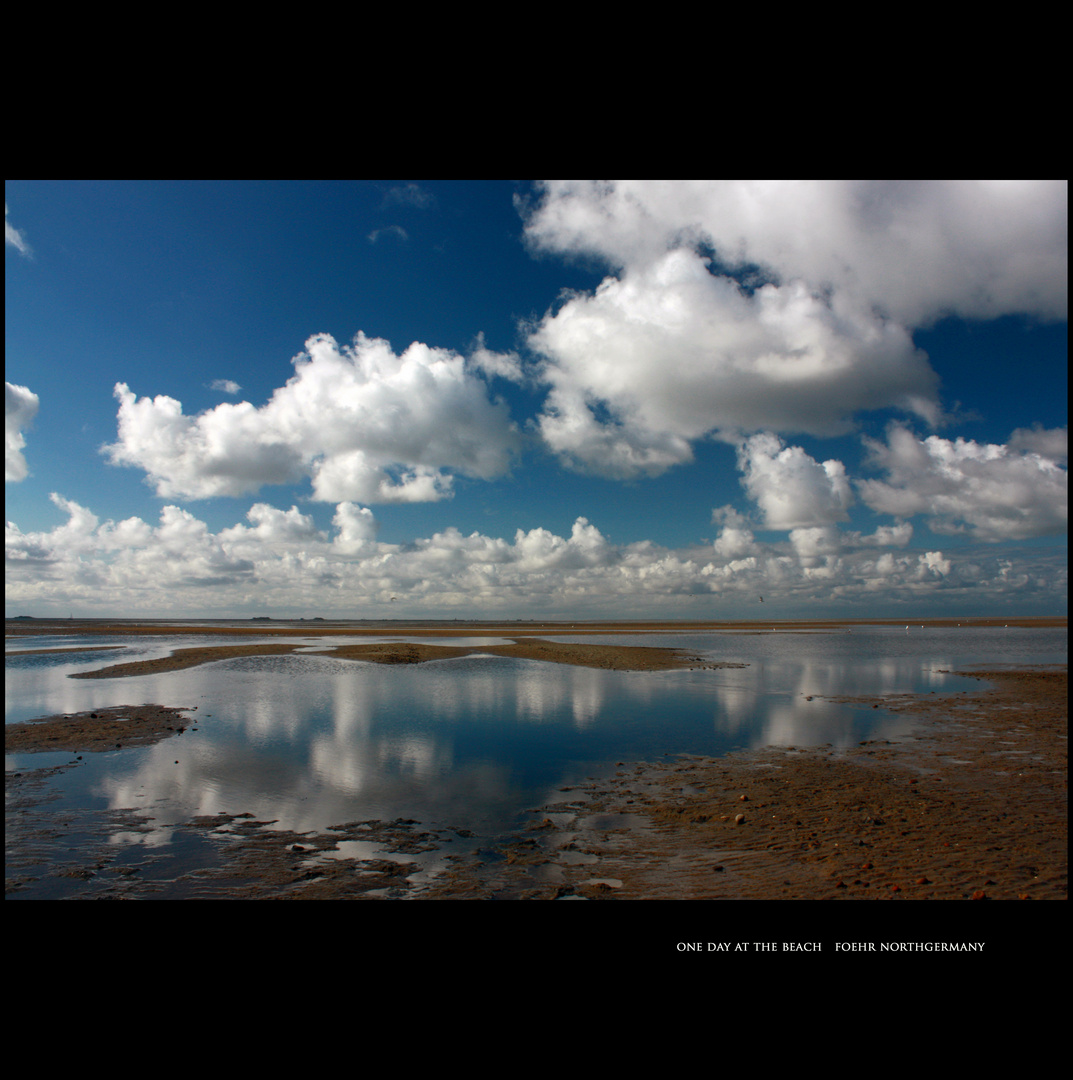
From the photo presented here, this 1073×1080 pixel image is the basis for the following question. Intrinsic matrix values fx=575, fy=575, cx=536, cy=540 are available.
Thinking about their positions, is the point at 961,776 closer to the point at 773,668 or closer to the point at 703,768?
the point at 703,768

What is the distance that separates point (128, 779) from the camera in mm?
12578

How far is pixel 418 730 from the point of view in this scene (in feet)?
58.3

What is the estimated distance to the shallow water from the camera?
11273 mm

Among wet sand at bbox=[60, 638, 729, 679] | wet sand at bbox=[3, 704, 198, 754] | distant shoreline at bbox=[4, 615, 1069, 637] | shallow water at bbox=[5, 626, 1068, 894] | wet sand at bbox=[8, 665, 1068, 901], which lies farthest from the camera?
distant shoreline at bbox=[4, 615, 1069, 637]

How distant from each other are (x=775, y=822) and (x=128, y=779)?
13.3 metres

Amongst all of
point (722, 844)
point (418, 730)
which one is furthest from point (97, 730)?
point (722, 844)

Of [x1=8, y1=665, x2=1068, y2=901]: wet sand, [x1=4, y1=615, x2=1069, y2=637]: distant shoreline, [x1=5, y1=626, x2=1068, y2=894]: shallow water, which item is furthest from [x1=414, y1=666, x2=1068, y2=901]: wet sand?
[x1=4, y1=615, x2=1069, y2=637]: distant shoreline

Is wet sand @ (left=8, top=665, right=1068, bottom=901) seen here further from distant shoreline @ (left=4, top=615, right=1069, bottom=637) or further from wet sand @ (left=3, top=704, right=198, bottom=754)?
distant shoreline @ (left=4, top=615, right=1069, bottom=637)

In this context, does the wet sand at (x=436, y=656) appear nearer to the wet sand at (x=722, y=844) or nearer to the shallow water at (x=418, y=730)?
the shallow water at (x=418, y=730)

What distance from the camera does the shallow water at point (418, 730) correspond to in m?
11.3

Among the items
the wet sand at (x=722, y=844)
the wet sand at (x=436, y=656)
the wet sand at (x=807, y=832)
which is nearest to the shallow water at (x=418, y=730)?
the wet sand at (x=722, y=844)

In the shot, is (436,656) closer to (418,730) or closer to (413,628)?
(418,730)
